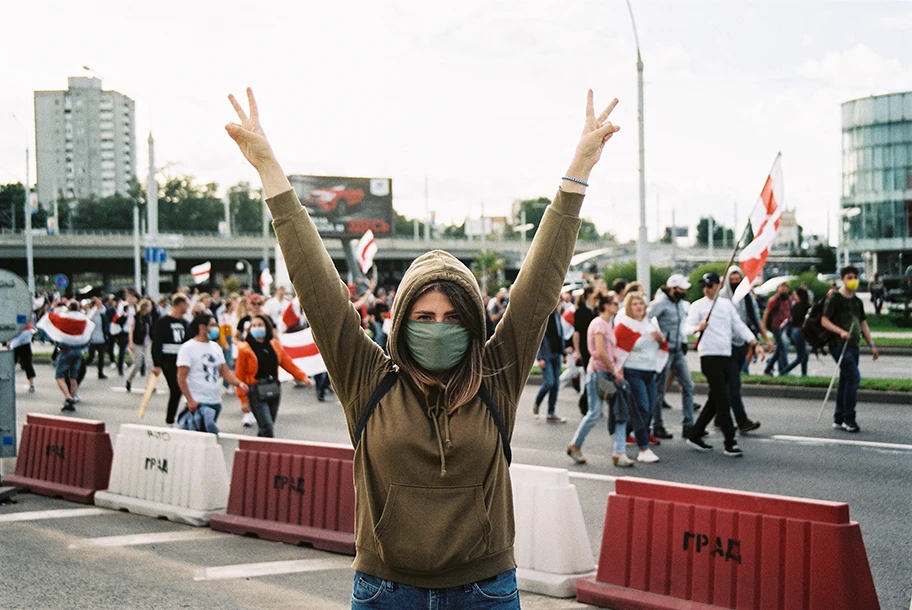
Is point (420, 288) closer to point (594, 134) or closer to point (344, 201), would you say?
point (594, 134)

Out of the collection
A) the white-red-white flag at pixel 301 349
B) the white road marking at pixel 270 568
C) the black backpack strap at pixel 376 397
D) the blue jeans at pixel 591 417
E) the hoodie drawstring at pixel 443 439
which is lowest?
the white road marking at pixel 270 568

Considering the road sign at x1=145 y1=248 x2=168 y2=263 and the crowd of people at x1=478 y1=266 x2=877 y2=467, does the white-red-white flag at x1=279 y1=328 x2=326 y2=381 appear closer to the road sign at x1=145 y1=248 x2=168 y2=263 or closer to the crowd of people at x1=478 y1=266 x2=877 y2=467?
the crowd of people at x1=478 y1=266 x2=877 y2=467

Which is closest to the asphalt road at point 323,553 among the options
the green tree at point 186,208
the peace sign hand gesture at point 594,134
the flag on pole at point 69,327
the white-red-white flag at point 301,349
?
the white-red-white flag at point 301,349

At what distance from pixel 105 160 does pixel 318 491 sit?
7371 inches

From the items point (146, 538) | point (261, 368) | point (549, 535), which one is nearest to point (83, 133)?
point (261, 368)

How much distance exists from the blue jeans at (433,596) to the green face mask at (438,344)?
1.72 feet

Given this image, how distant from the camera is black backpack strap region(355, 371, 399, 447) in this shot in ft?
8.49

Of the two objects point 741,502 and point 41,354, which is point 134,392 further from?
point 741,502

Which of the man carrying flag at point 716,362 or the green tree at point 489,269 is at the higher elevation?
the green tree at point 489,269

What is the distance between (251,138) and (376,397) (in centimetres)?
76

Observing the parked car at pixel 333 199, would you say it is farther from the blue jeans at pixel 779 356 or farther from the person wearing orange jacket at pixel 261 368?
the person wearing orange jacket at pixel 261 368

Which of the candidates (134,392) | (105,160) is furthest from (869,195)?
(105,160)

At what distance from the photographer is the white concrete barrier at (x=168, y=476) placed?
8273mm

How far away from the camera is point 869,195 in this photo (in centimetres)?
7838
